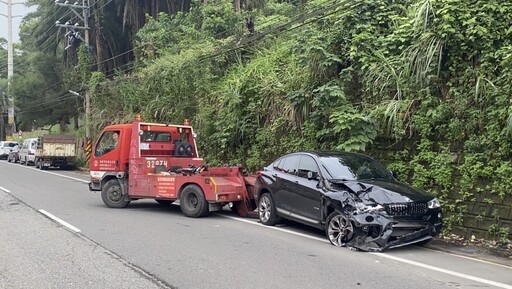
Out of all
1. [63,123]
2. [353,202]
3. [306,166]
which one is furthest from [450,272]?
[63,123]

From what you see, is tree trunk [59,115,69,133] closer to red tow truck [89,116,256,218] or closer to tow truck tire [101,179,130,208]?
red tow truck [89,116,256,218]

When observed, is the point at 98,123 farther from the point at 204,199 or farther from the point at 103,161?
the point at 204,199

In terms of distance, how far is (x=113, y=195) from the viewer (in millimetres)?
13008

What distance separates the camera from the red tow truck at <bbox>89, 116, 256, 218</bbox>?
11250mm

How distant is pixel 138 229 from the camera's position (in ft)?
31.9

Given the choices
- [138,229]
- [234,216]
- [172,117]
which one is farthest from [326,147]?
[172,117]

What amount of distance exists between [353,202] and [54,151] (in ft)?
90.3

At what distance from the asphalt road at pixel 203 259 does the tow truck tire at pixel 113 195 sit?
190 cm

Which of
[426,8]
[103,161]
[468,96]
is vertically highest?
[426,8]

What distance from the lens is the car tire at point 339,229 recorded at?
26.1 ft

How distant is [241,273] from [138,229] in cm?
393

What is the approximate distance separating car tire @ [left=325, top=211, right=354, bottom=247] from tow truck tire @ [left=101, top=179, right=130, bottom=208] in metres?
6.55

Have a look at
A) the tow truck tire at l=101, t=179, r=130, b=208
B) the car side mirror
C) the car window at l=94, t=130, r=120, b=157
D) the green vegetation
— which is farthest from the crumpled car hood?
the car window at l=94, t=130, r=120, b=157

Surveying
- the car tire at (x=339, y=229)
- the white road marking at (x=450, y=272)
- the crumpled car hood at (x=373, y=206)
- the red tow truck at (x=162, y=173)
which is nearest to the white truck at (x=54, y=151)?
the red tow truck at (x=162, y=173)
